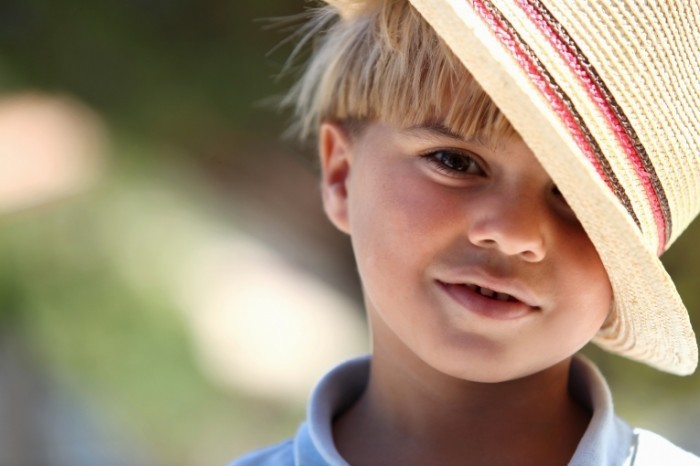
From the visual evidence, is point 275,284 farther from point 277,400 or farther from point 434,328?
point 434,328

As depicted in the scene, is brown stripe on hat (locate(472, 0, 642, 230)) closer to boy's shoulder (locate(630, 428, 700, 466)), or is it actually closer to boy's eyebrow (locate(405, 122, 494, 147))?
boy's eyebrow (locate(405, 122, 494, 147))

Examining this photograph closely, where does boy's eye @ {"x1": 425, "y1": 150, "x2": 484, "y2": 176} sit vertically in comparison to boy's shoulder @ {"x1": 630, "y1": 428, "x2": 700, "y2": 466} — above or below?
above

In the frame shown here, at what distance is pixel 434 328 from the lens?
1.14 m

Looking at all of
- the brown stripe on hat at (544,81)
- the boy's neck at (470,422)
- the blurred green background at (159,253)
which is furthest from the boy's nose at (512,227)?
the blurred green background at (159,253)

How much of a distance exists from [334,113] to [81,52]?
214 cm

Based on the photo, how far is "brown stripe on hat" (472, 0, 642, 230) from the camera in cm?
96

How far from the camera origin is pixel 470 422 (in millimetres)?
1226

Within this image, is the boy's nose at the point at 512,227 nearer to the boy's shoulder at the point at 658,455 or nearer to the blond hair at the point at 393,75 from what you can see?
the blond hair at the point at 393,75

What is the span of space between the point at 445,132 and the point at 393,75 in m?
0.12

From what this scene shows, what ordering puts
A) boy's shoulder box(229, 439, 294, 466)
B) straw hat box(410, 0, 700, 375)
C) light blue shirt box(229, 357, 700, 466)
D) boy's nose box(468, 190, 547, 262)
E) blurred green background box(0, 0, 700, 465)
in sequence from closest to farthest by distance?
straw hat box(410, 0, 700, 375) < boy's nose box(468, 190, 547, 262) < light blue shirt box(229, 357, 700, 466) < boy's shoulder box(229, 439, 294, 466) < blurred green background box(0, 0, 700, 465)

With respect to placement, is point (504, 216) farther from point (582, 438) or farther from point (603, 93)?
point (582, 438)

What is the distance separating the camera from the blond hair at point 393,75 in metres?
1.11

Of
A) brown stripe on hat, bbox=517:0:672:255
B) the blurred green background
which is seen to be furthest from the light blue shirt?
the blurred green background

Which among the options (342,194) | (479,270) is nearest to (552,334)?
(479,270)
